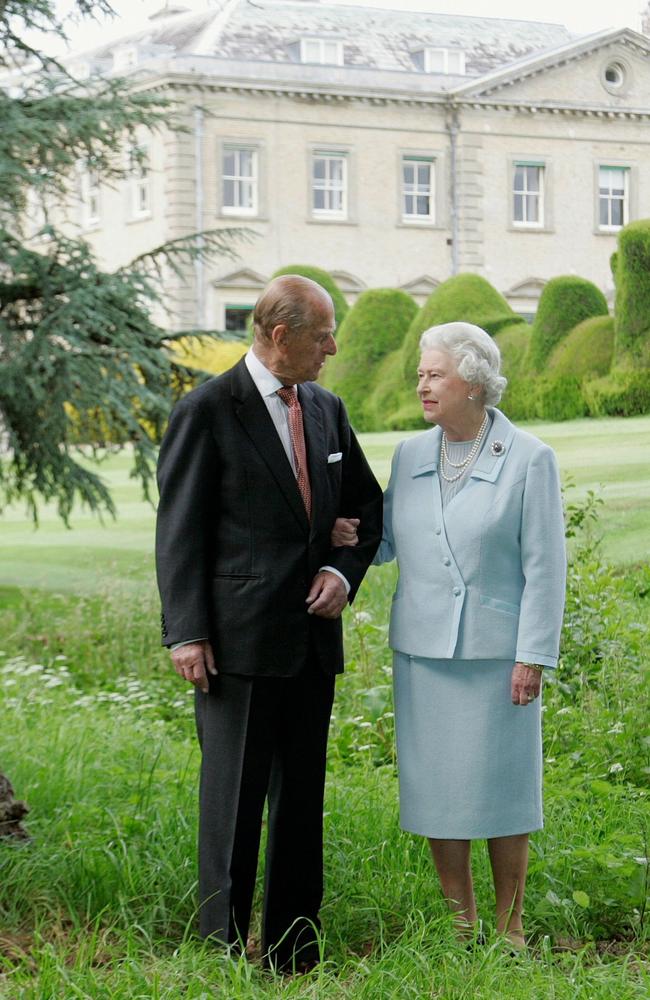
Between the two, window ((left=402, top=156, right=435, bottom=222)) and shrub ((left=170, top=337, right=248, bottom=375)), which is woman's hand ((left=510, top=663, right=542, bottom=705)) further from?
shrub ((left=170, top=337, right=248, bottom=375))


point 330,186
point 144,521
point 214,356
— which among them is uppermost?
point 330,186

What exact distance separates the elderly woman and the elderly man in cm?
18

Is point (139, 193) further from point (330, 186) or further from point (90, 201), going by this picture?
point (330, 186)

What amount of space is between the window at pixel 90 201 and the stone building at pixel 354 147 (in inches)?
14.9

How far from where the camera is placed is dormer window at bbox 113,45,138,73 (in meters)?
8.80

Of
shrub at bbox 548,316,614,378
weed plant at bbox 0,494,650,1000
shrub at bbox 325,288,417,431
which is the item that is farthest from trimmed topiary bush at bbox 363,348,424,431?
weed plant at bbox 0,494,650,1000

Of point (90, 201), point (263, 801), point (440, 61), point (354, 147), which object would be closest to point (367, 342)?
point (354, 147)

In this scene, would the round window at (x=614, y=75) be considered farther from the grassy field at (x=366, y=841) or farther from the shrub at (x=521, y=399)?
the grassy field at (x=366, y=841)

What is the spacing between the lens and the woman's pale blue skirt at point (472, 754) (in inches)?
130

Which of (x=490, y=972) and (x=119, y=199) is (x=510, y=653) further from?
(x=119, y=199)

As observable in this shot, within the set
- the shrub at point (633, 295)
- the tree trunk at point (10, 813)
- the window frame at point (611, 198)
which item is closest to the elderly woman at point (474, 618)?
the tree trunk at point (10, 813)

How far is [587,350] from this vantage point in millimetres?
7113

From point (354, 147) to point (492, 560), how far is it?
18.6 feet

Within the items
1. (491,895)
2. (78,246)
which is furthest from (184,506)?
(78,246)
